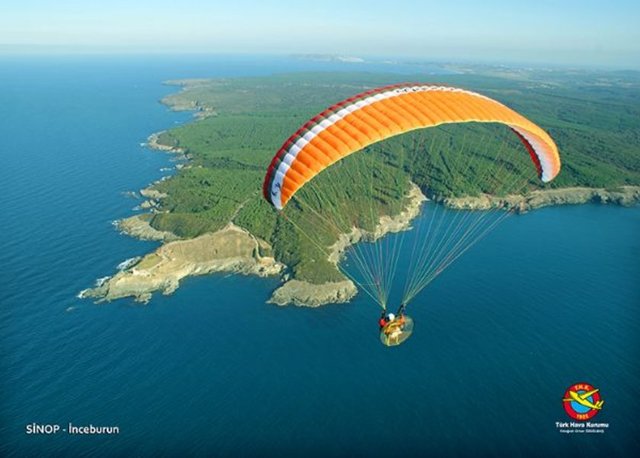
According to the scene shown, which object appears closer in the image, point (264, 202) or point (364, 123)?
point (364, 123)

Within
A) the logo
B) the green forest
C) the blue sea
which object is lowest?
the logo

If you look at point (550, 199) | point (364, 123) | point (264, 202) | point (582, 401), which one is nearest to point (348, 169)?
point (264, 202)

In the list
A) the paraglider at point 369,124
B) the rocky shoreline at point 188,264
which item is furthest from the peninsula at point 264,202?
the paraglider at point 369,124

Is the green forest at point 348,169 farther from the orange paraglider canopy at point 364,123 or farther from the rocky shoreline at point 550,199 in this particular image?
the orange paraglider canopy at point 364,123

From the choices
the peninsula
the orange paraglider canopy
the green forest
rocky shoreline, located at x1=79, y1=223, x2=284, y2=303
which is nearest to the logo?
the peninsula

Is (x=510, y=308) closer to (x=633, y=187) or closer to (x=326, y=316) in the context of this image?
(x=326, y=316)

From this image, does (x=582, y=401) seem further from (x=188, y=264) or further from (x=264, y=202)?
(x=264, y=202)

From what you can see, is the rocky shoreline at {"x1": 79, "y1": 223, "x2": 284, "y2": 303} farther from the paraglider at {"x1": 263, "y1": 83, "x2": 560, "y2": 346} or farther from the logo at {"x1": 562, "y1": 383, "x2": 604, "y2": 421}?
the paraglider at {"x1": 263, "y1": 83, "x2": 560, "y2": 346}
